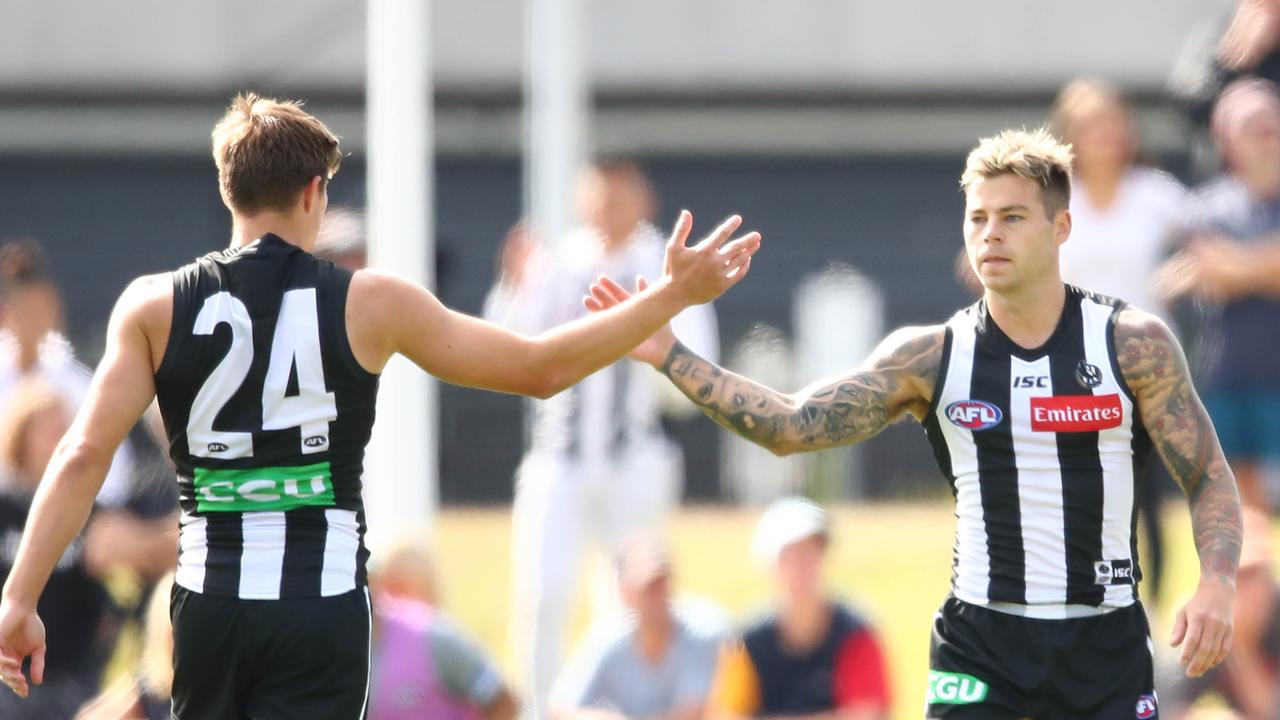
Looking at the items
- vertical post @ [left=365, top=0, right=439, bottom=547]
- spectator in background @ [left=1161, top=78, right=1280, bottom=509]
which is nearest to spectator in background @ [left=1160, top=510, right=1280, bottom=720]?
spectator in background @ [left=1161, top=78, right=1280, bottom=509]

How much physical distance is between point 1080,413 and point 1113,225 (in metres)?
3.21

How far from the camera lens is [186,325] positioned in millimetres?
4500

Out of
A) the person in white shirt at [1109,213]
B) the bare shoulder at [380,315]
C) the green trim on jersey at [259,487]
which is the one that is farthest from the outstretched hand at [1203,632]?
the person in white shirt at [1109,213]

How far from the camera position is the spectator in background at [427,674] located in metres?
6.71

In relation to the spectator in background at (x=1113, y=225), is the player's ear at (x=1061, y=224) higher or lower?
lower

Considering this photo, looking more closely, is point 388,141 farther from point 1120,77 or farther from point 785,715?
point 1120,77

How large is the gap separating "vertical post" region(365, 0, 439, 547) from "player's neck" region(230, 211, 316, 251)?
15.9 feet

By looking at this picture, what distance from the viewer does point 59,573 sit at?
8055 mm

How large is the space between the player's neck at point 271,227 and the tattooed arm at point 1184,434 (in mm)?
2352

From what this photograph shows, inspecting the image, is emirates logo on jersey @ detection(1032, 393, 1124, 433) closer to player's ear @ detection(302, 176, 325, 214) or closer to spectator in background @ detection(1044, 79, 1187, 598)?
player's ear @ detection(302, 176, 325, 214)

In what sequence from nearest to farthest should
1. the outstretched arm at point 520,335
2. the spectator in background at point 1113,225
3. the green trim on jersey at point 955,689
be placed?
the outstretched arm at point 520,335 < the green trim on jersey at point 955,689 < the spectator in background at point 1113,225

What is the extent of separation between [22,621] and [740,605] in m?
10.2

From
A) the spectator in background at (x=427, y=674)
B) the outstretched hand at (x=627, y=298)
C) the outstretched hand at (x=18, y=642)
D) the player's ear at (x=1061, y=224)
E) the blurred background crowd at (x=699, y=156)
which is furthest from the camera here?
the blurred background crowd at (x=699, y=156)

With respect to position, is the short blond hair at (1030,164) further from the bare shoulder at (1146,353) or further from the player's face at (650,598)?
the player's face at (650,598)
